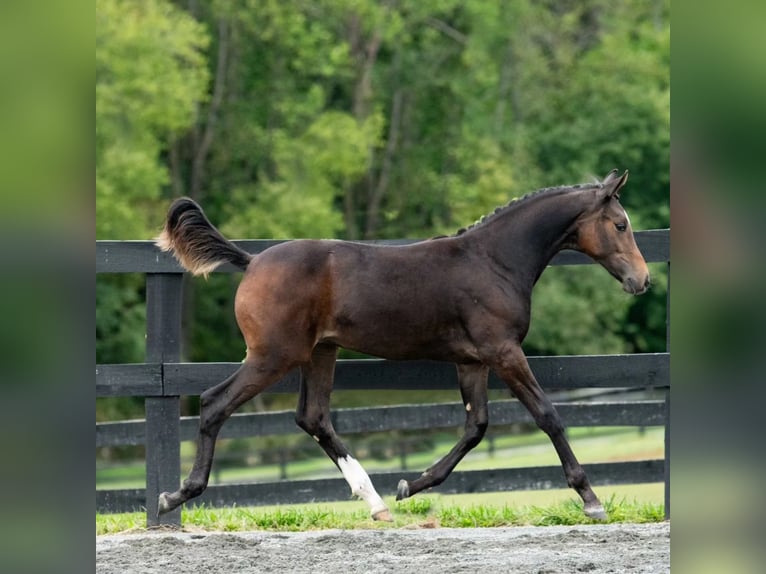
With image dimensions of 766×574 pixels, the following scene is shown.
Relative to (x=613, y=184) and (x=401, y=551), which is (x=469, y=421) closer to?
(x=401, y=551)

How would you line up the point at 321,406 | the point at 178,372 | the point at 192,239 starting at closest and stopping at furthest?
the point at 192,239 → the point at 321,406 → the point at 178,372

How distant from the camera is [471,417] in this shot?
559cm

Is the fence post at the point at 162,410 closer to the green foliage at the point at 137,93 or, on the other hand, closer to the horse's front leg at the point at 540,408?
the horse's front leg at the point at 540,408

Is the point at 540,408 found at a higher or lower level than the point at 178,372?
lower

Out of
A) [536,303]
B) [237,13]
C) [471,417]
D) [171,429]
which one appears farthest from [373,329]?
[237,13]

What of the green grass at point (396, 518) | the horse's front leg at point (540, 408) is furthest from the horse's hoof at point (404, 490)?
the horse's front leg at point (540, 408)

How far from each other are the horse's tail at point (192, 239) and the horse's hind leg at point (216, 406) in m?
0.56

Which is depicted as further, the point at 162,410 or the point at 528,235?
the point at 162,410

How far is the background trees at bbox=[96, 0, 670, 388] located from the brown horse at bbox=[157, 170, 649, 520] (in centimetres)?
1564

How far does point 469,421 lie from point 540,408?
0.43 metres

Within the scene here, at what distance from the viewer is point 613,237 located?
5398 millimetres

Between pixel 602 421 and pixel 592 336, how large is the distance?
15609 mm

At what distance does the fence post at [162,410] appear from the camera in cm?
571

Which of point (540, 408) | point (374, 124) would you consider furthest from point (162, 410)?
point (374, 124)
